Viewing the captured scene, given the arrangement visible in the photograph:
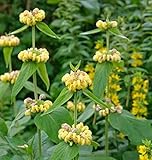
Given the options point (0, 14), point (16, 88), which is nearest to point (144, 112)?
point (16, 88)

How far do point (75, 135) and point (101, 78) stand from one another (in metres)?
0.25

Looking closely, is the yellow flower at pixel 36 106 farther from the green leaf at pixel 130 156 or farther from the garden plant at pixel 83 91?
the green leaf at pixel 130 156

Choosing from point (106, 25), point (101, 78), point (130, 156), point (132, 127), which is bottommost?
point (130, 156)

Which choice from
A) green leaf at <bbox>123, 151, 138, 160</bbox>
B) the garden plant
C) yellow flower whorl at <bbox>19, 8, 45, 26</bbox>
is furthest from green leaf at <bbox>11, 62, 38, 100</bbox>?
green leaf at <bbox>123, 151, 138, 160</bbox>

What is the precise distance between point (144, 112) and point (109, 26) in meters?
0.48

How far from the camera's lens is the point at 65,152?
130 cm

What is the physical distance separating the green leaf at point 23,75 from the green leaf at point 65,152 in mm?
202

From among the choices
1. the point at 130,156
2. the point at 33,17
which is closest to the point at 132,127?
the point at 130,156

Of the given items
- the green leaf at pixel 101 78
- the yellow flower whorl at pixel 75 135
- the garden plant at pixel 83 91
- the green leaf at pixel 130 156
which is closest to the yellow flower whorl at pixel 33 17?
the garden plant at pixel 83 91

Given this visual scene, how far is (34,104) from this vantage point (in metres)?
1.51

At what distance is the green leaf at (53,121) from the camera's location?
142cm

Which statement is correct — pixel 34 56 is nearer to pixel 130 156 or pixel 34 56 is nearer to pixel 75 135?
pixel 75 135

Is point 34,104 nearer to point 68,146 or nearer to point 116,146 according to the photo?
point 68,146

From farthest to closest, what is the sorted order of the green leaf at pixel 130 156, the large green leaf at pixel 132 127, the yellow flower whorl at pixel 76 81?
the green leaf at pixel 130 156, the large green leaf at pixel 132 127, the yellow flower whorl at pixel 76 81
